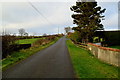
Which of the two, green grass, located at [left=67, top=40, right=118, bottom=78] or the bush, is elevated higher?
the bush

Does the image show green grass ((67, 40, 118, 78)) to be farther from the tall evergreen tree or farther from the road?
the tall evergreen tree

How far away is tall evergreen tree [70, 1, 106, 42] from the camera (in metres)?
25.2

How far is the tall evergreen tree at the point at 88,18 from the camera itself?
25.2 meters

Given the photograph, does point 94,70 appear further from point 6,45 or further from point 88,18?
point 88,18

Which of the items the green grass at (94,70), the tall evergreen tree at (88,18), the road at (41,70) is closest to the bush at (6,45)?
the road at (41,70)

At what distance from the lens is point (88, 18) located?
25.8m

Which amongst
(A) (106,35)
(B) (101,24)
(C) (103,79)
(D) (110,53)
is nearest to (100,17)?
(B) (101,24)

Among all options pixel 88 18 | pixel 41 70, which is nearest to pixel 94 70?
pixel 41 70

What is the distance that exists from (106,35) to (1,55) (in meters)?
24.7

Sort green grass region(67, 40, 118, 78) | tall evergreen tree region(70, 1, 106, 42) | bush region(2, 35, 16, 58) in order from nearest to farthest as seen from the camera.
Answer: green grass region(67, 40, 118, 78) < bush region(2, 35, 16, 58) < tall evergreen tree region(70, 1, 106, 42)

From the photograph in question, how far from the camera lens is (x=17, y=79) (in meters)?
5.81

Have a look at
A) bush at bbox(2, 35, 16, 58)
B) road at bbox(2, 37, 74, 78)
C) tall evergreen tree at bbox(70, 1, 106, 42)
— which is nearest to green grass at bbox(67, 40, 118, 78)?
road at bbox(2, 37, 74, 78)

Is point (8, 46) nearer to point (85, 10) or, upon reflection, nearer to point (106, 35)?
point (85, 10)

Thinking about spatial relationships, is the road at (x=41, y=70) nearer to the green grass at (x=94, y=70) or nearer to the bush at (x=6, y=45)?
the green grass at (x=94, y=70)
